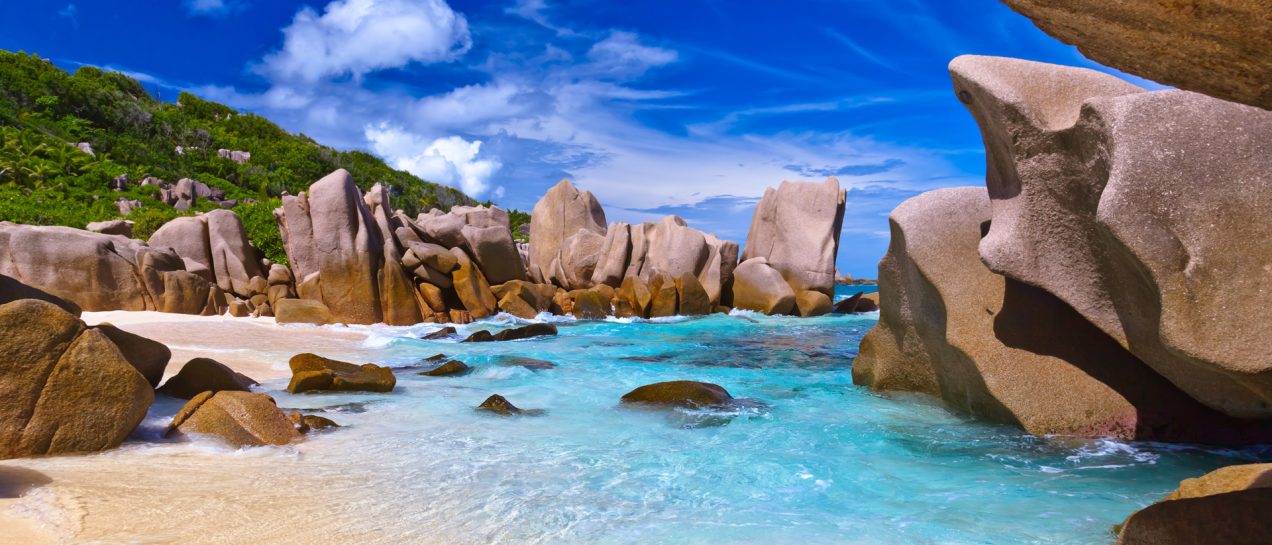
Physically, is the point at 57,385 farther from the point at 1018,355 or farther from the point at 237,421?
the point at 1018,355

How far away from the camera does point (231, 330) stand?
644 inches

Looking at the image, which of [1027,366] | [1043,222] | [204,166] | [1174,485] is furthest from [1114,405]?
[204,166]

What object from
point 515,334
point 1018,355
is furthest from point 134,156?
point 1018,355

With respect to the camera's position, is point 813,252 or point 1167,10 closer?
point 1167,10

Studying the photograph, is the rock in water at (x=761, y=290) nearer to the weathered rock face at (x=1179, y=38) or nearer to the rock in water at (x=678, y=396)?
the rock in water at (x=678, y=396)

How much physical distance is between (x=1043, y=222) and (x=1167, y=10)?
17.5 feet

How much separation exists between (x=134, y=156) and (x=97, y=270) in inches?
1451

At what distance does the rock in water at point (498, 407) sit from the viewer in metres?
9.41

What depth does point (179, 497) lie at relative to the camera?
17.9 ft

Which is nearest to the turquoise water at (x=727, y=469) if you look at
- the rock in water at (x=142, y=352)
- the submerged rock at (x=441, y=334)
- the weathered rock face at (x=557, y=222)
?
the rock in water at (x=142, y=352)

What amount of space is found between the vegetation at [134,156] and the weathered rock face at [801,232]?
18681 millimetres

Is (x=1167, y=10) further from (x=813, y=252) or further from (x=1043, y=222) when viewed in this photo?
(x=813, y=252)

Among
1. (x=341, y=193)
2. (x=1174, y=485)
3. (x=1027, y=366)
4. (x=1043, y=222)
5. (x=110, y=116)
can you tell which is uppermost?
(x=110, y=116)

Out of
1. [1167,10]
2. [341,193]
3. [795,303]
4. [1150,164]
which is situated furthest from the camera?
[795,303]
